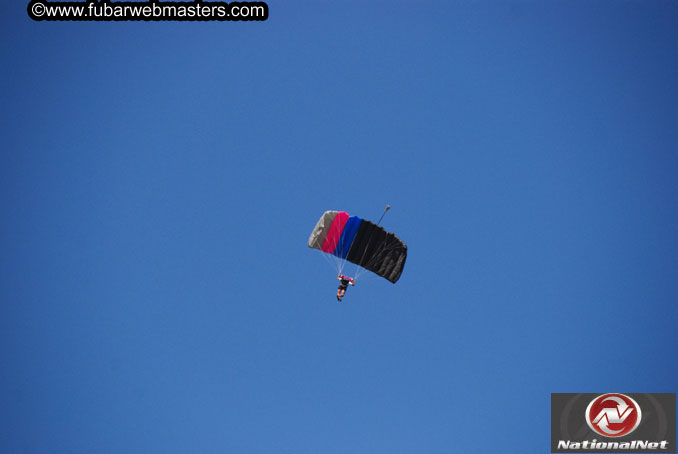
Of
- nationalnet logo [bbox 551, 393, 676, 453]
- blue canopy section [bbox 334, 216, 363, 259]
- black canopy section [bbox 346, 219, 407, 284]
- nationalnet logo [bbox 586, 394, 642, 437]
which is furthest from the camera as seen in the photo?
nationalnet logo [bbox 586, 394, 642, 437]

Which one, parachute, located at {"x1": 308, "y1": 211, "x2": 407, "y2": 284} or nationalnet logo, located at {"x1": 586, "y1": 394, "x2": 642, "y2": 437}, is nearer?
parachute, located at {"x1": 308, "y1": 211, "x2": 407, "y2": 284}

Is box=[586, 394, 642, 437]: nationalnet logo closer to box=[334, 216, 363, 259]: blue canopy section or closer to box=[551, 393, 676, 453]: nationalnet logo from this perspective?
box=[551, 393, 676, 453]: nationalnet logo

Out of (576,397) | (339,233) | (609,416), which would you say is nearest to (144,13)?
(339,233)

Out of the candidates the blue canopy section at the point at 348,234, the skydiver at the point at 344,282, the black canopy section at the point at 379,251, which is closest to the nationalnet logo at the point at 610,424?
the black canopy section at the point at 379,251

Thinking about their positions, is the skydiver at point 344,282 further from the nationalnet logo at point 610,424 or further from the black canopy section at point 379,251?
the nationalnet logo at point 610,424

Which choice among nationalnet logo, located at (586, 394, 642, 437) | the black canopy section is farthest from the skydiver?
nationalnet logo, located at (586, 394, 642, 437)

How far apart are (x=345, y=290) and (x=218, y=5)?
14878 mm

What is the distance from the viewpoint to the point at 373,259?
2453cm

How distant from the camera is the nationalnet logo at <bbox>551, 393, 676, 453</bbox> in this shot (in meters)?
26.3

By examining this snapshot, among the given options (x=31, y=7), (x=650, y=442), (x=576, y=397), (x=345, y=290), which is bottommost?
(x=650, y=442)

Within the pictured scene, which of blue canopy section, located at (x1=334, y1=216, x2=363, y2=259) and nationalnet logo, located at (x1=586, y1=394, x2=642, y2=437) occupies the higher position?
blue canopy section, located at (x1=334, y1=216, x2=363, y2=259)

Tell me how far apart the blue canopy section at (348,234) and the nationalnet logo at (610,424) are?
42.4ft

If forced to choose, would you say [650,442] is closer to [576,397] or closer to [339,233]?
[576,397]

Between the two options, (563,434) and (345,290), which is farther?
(563,434)
